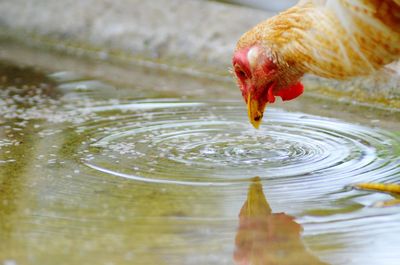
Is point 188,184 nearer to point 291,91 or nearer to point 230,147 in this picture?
point 230,147

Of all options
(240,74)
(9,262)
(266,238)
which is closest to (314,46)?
(240,74)

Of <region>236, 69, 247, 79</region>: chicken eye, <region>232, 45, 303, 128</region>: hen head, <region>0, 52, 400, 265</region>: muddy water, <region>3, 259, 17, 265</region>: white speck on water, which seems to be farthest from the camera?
<region>236, 69, 247, 79</region>: chicken eye

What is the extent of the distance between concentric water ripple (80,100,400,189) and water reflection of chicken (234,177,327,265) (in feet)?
0.99

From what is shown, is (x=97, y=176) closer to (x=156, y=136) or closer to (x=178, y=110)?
(x=156, y=136)

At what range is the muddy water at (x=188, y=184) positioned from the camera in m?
2.78

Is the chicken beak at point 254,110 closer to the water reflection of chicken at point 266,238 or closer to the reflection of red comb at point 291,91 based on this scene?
the reflection of red comb at point 291,91

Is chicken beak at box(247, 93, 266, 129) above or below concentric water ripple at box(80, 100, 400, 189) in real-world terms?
above

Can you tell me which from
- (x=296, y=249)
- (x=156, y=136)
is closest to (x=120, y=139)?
(x=156, y=136)

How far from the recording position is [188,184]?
3439mm

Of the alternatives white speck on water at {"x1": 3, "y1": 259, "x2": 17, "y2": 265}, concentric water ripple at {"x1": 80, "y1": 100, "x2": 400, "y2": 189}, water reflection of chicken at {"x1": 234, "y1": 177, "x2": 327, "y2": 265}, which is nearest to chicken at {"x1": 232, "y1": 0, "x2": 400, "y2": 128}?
concentric water ripple at {"x1": 80, "y1": 100, "x2": 400, "y2": 189}

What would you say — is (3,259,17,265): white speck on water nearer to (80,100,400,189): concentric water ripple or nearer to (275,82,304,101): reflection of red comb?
(80,100,400,189): concentric water ripple

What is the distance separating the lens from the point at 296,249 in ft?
9.00

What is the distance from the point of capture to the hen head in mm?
3938

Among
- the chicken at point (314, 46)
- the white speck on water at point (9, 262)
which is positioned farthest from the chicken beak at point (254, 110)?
the white speck on water at point (9, 262)
